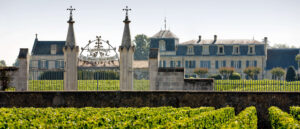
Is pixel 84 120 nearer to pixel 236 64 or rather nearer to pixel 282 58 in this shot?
pixel 236 64

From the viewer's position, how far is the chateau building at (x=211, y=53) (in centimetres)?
7162

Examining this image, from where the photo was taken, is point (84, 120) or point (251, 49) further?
point (251, 49)

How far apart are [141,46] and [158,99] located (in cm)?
8796

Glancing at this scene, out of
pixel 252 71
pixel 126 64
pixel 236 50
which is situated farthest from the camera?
pixel 236 50

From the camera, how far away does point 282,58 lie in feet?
252

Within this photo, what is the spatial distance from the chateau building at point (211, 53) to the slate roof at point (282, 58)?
3.12 feet

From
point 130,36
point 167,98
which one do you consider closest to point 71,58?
point 130,36

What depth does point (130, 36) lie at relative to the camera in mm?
22234

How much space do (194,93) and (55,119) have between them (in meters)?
7.02

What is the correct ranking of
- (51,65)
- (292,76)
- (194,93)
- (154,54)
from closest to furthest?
1. (194,93)
2. (154,54)
3. (292,76)
4. (51,65)

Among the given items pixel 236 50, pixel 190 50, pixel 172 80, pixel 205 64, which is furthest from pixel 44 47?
pixel 172 80

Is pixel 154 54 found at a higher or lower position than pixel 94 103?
higher

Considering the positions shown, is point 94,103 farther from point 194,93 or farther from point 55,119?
point 55,119

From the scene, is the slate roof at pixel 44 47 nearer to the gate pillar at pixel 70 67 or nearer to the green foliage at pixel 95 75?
the green foliage at pixel 95 75
